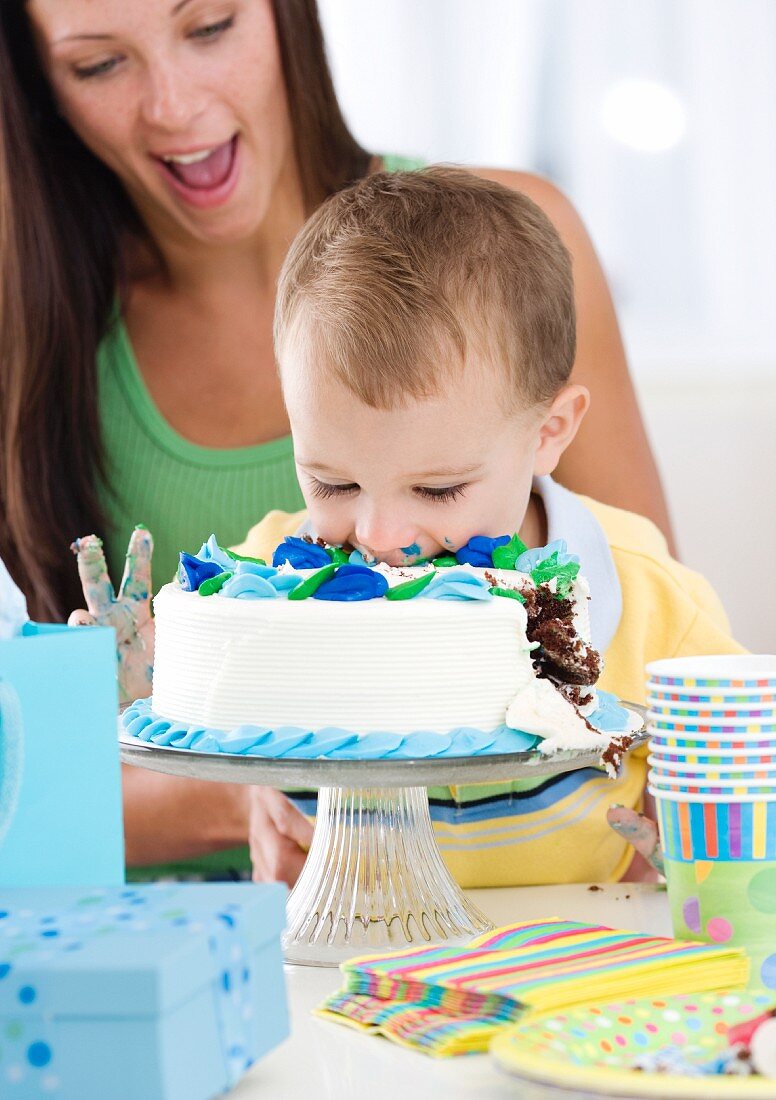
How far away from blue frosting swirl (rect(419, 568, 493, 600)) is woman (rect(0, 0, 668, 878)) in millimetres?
855

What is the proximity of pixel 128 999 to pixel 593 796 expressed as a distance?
966mm

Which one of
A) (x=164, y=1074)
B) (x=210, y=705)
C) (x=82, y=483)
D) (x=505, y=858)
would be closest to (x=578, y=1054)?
(x=164, y=1074)

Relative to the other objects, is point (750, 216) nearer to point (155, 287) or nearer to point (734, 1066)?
point (155, 287)

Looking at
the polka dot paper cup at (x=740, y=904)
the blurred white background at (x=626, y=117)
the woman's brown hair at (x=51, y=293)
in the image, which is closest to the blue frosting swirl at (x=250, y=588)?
the polka dot paper cup at (x=740, y=904)

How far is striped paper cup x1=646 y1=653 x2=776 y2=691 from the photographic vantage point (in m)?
0.96

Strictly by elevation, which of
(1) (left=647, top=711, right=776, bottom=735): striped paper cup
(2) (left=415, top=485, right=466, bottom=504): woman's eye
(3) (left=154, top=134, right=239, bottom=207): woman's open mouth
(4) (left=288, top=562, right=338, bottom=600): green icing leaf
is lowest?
(1) (left=647, top=711, right=776, bottom=735): striped paper cup

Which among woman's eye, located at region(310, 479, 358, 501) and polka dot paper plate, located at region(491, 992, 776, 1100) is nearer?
polka dot paper plate, located at region(491, 992, 776, 1100)

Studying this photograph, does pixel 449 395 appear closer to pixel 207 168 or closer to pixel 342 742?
pixel 342 742

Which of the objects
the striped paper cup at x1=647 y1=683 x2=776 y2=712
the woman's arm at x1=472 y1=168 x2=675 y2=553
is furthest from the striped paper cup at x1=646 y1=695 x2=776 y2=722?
the woman's arm at x1=472 y1=168 x2=675 y2=553

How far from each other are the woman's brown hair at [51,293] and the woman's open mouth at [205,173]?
0.50 feet

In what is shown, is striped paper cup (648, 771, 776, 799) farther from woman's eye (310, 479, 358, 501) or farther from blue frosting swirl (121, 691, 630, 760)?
woman's eye (310, 479, 358, 501)

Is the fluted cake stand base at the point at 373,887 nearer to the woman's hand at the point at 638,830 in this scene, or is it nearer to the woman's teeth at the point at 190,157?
the woman's hand at the point at 638,830

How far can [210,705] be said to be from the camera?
126 centimetres

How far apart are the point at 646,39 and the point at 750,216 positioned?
0.57 meters
